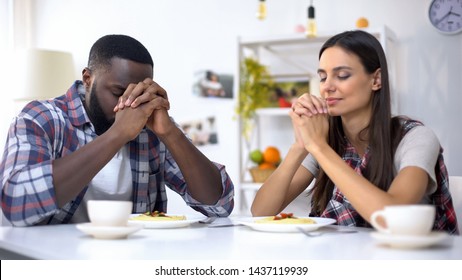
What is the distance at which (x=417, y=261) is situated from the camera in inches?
19.5

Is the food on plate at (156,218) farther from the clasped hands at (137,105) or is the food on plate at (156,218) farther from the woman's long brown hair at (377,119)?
the woman's long brown hair at (377,119)

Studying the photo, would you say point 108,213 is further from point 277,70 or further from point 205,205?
point 277,70

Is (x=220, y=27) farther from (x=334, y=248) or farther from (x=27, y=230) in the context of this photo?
(x=334, y=248)

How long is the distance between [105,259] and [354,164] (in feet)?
1.66

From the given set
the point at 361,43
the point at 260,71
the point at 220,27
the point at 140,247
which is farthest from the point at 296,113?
the point at 220,27

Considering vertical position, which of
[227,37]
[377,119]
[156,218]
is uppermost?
[227,37]

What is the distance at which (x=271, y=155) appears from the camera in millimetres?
2273

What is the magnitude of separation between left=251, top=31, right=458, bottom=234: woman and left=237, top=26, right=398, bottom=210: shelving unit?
1.31 m

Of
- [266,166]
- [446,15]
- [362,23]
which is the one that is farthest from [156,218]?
[446,15]

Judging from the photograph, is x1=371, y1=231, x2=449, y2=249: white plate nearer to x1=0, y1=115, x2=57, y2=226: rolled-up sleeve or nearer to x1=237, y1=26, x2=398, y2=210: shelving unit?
x1=0, y1=115, x2=57, y2=226: rolled-up sleeve

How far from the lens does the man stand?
85 cm

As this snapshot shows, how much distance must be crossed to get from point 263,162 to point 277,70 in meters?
0.37

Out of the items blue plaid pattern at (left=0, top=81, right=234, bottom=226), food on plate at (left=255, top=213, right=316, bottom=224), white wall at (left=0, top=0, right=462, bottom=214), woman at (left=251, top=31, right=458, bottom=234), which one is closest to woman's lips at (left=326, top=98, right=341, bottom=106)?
woman at (left=251, top=31, right=458, bottom=234)

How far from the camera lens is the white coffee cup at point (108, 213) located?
67cm
